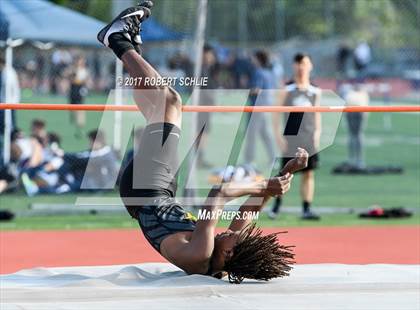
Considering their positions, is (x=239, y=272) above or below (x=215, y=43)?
below

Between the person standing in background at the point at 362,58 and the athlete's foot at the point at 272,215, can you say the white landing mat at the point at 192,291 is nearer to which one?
the athlete's foot at the point at 272,215

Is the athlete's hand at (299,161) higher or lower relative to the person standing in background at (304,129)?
lower

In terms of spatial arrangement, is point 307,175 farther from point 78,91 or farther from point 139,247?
point 78,91

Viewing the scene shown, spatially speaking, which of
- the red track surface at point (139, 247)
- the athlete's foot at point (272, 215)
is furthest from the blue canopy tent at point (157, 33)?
the red track surface at point (139, 247)

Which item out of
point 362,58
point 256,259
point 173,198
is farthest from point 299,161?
point 362,58

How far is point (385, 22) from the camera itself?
1991cm

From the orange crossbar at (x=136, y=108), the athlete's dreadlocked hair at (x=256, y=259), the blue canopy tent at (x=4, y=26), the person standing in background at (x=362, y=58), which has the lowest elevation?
the athlete's dreadlocked hair at (x=256, y=259)

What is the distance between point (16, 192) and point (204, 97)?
10.8 feet

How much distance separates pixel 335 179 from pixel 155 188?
943 cm

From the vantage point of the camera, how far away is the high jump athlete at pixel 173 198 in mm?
7324

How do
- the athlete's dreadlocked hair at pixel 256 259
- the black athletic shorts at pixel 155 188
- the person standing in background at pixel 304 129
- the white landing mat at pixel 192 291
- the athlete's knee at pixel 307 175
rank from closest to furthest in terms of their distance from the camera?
the white landing mat at pixel 192 291 < the athlete's dreadlocked hair at pixel 256 259 < the black athletic shorts at pixel 155 188 < the person standing in background at pixel 304 129 < the athlete's knee at pixel 307 175

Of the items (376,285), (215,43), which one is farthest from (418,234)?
(215,43)

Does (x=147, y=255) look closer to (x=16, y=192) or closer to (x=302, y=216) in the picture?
(x=302, y=216)

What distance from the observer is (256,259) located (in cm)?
735
